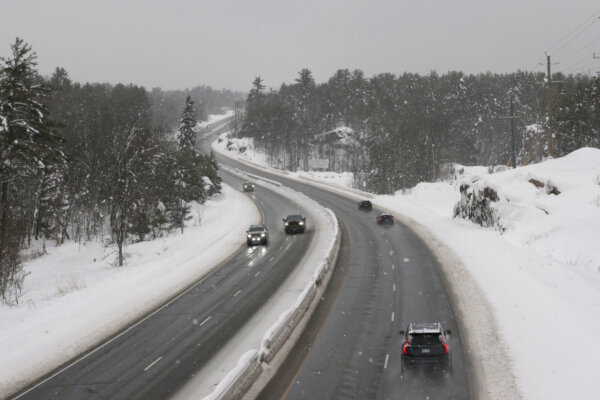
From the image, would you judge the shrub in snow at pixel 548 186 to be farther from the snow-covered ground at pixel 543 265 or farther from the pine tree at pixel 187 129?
the pine tree at pixel 187 129

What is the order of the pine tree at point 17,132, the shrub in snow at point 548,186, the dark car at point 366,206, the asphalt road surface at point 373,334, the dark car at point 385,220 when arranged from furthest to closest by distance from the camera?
the dark car at point 366,206
the dark car at point 385,220
the shrub in snow at point 548,186
the pine tree at point 17,132
the asphalt road surface at point 373,334

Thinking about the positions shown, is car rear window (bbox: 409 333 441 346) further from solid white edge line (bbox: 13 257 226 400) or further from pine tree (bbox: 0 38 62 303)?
pine tree (bbox: 0 38 62 303)

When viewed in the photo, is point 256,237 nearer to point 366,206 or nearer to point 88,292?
point 88,292

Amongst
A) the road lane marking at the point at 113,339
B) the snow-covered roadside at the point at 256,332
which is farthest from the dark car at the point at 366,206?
the road lane marking at the point at 113,339

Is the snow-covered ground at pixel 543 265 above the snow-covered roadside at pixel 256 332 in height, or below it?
above

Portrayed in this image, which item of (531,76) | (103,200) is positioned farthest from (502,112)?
(103,200)

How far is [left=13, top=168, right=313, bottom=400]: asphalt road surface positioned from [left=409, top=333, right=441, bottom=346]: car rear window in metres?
7.92

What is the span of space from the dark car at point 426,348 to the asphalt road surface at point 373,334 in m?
0.33

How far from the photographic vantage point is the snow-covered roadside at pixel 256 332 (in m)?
15.2

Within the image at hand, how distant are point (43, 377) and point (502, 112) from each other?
138 metres

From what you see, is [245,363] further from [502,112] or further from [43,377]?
[502,112]

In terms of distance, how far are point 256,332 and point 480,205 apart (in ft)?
92.6

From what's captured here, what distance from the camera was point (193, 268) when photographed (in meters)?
32.7

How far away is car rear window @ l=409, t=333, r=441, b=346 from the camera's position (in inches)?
631
